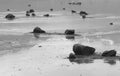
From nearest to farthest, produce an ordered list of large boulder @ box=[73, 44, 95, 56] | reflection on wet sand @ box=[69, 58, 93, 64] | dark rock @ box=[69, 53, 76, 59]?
reflection on wet sand @ box=[69, 58, 93, 64], dark rock @ box=[69, 53, 76, 59], large boulder @ box=[73, 44, 95, 56]

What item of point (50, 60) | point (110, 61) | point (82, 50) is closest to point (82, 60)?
point (82, 50)

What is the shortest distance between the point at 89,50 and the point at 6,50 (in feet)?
39.9

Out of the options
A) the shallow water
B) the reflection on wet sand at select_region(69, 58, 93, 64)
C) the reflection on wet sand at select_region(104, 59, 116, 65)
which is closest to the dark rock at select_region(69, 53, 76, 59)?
the shallow water

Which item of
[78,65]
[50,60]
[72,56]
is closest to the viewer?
[78,65]

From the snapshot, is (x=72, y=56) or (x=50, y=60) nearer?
(x=50, y=60)

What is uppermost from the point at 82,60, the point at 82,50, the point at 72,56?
the point at 82,50

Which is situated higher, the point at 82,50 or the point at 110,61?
the point at 82,50

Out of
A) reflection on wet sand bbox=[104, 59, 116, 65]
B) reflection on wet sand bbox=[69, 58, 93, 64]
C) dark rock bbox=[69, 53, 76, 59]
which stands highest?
dark rock bbox=[69, 53, 76, 59]

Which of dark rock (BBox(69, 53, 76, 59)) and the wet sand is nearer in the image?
the wet sand

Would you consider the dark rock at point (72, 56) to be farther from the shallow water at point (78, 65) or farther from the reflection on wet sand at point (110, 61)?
the reflection on wet sand at point (110, 61)

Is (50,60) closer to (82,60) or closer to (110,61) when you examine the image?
(82,60)

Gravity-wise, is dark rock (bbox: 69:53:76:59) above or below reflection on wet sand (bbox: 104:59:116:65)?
above

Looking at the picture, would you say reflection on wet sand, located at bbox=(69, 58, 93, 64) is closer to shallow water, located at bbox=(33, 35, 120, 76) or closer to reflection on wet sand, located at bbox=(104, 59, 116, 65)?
shallow water, located at bbox=(33, 35, 120, 76)

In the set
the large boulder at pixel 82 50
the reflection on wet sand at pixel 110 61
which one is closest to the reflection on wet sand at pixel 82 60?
the reflection on wet sand at pixel 110 61
